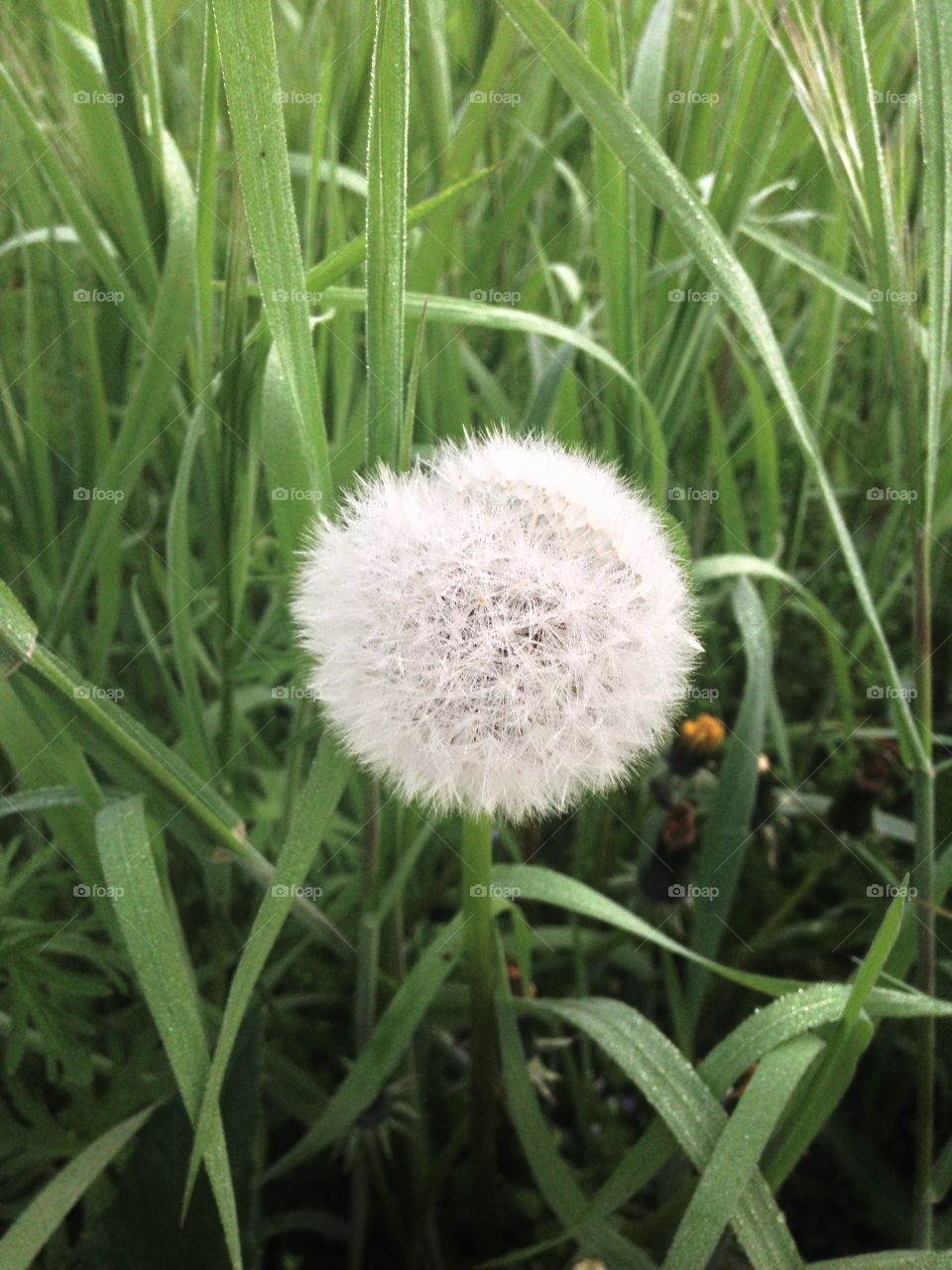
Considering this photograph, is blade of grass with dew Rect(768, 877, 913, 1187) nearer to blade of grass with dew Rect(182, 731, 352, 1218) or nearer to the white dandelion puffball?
the white dandelion puffball

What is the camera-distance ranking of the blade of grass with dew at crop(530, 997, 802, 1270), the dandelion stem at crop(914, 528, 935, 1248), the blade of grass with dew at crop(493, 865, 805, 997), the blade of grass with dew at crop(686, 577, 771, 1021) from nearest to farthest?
the blade of grass with dew at crop(530, 997, 802, 1270) < the blade of grass with dew at crop(493, 865, 805, 997) < the dandelion stem at crop(914, 528, 935, 1248) < the blade of grass with dew at crop(686, 577, 771, 1021)

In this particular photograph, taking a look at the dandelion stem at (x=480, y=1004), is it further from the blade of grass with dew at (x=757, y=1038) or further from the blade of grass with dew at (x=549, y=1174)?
the blade of grass with dew at (x=757, y=1038)

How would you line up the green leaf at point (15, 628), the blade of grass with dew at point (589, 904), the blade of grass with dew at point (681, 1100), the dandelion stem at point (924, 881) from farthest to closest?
the dandelion stem at point (924, 881)
the blade of grass with dew at point (589, 904)
the blade of grass with dew at point (681, 1100)
the green leaf at point (15, 628)

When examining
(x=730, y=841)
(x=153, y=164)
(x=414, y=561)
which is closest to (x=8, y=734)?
(x=414, y=561)

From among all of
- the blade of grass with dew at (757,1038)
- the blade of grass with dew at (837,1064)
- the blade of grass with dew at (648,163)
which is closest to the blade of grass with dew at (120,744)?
the blade of grass with dew at (757,1038)

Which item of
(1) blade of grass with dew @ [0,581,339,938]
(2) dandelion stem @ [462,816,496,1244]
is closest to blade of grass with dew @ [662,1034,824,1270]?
(2) dandelion stem @ [462,816,496,1244]
